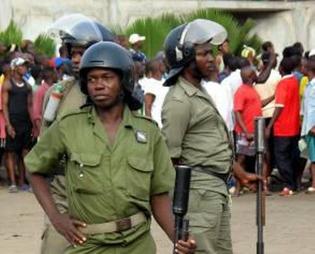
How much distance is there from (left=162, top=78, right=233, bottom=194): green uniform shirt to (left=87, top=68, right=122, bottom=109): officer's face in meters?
1.27

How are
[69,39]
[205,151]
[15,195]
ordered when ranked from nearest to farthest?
[69,39], [205,151], [15,195]

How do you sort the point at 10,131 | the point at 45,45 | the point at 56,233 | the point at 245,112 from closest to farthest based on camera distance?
the point at 56,233 < the point at 245,112 < the point at 10,131 < the point at 45,45

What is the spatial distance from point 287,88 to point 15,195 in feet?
12.2

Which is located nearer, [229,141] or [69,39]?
[69,39]

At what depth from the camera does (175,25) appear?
727 inches

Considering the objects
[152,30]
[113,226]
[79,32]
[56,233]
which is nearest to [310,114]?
[152,30]

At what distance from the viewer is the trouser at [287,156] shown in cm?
1297

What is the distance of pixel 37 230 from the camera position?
10.7 metres

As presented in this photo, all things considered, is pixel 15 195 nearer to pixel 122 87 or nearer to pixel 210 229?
pixel 210 229

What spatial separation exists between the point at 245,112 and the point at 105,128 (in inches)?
321

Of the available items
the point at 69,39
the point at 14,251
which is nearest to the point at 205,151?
the point at 69,39

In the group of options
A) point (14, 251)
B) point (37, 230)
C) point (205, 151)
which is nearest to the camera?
point (205, 151)

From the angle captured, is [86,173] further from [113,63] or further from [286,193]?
[286,193]

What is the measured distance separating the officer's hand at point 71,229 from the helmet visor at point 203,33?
172 centimetres
